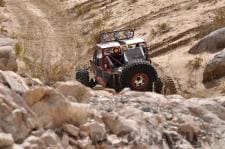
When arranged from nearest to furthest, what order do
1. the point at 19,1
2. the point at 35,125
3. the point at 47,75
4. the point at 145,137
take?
the point at 35,125 → the point at 145,137 → the point at 47,75 → the point at 19,1

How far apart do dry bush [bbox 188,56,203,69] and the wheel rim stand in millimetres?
3198

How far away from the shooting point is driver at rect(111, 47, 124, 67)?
1305 cm

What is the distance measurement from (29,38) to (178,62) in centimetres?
793

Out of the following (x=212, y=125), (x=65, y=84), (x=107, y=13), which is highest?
(x=107, y=13)

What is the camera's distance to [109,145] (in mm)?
6520

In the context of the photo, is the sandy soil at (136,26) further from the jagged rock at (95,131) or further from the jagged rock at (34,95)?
the jagged rock at (34,95)

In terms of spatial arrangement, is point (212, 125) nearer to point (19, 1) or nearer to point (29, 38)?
point (29, 38)

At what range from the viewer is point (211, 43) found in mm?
15820

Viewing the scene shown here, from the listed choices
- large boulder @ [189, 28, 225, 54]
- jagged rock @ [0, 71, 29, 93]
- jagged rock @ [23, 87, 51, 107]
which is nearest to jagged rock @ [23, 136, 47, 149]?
jagged rock @ [23, 87, 51, 107]

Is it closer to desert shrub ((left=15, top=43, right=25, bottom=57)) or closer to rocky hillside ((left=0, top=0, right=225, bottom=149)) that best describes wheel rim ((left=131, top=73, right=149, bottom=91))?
rocky hillside ((left=0, top=0, right=225, bottom=149))

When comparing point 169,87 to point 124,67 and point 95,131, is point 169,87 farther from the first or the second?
point 95,131

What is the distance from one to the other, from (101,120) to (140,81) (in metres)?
5.10

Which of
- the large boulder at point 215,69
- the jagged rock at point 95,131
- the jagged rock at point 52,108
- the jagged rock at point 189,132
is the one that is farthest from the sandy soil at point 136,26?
the jagged rock at point 52,108

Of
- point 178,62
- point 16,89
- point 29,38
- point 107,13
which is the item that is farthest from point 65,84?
point 107,13
